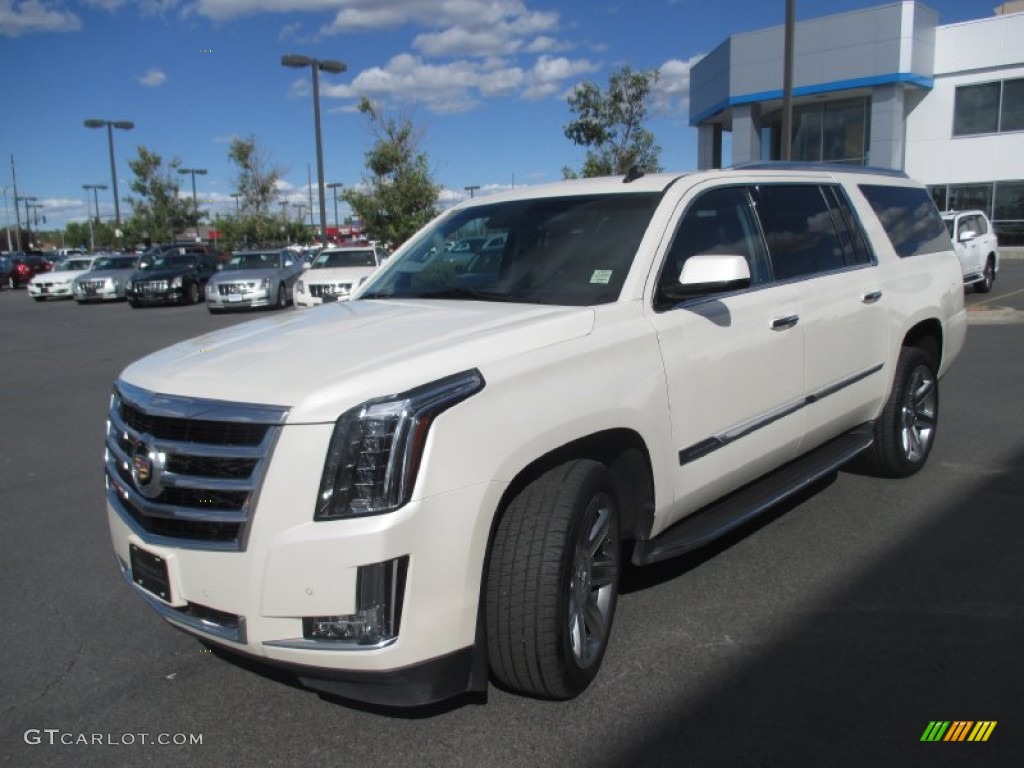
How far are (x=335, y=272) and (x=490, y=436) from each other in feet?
52.7

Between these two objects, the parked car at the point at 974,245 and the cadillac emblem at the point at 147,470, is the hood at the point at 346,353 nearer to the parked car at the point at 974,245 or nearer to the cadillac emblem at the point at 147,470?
the cadillac emblem at the point at 147,470

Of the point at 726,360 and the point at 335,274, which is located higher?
the point at 726,360

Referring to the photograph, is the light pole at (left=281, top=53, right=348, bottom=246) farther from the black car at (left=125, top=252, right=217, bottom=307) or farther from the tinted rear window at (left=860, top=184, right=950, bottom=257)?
the tinted rear window at (left=860, top=184, right=950, bottom=257)

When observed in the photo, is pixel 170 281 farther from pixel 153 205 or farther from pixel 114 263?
pixel 153 205

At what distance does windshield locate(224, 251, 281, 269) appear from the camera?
22281mm

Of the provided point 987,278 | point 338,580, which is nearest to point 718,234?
point 338,580

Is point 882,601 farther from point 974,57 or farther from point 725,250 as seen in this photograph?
point 974,57

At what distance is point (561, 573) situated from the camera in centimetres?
286

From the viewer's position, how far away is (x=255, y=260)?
22.5 m

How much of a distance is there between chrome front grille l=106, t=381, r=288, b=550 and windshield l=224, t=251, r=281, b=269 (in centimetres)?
2010

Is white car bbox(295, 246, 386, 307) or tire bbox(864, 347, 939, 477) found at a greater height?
white car bbox(295, 246, 386, 307)

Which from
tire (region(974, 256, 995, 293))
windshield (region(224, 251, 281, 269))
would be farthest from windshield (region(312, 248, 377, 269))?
tire (region(974, 256, 995, 293))

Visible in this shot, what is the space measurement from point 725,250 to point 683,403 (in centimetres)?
98

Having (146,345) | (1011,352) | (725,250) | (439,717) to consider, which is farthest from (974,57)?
(439,717)
